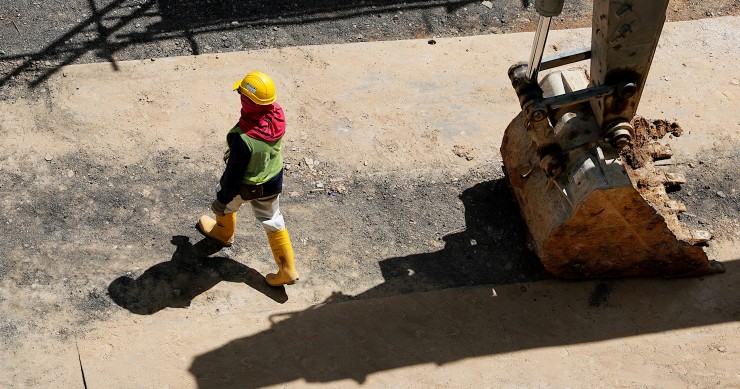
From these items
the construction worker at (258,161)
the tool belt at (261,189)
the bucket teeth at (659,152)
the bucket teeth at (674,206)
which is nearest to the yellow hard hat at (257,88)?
the construction worker at (258,161)

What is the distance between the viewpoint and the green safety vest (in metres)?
5.43

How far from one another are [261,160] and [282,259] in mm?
893

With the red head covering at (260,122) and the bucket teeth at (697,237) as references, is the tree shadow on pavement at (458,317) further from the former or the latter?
the red head covering at (260,122)

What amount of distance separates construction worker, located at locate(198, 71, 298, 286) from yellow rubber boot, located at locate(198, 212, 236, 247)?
6.7 inches

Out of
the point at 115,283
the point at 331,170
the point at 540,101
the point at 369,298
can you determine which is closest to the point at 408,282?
the point at 369,298

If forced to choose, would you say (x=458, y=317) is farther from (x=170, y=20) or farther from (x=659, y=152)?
(x=170, y=20)

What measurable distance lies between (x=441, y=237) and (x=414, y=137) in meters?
1.13

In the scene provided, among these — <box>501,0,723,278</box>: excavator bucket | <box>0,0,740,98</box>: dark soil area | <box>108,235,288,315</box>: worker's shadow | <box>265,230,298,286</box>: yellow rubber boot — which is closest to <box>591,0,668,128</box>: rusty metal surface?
<box>501,0,723,278</box>: excavator bucket

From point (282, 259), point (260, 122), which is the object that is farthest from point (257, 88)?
point (282, 259)

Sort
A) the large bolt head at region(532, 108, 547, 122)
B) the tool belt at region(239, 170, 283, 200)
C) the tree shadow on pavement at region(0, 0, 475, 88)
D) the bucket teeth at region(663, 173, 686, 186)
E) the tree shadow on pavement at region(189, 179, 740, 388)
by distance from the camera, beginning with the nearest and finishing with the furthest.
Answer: the large bolt head at region(532, 108, 547, 122) < the tool belt at region(239, 170, 283, 200) < the tree shadow on pavement at region(189, 179, 740, 388) < the bucket teeth at region(663, 173, 686, 186) < the tree shadow on pavement at region(0, 0, 475, 88)

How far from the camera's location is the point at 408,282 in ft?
20.8

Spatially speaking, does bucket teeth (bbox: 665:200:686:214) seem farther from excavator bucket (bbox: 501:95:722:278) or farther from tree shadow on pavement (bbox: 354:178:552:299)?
tree shadow on pavement (bbox: 354:178:552:299)

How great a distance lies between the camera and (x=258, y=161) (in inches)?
217

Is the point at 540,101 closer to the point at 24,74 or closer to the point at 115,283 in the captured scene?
the point at 115,283
